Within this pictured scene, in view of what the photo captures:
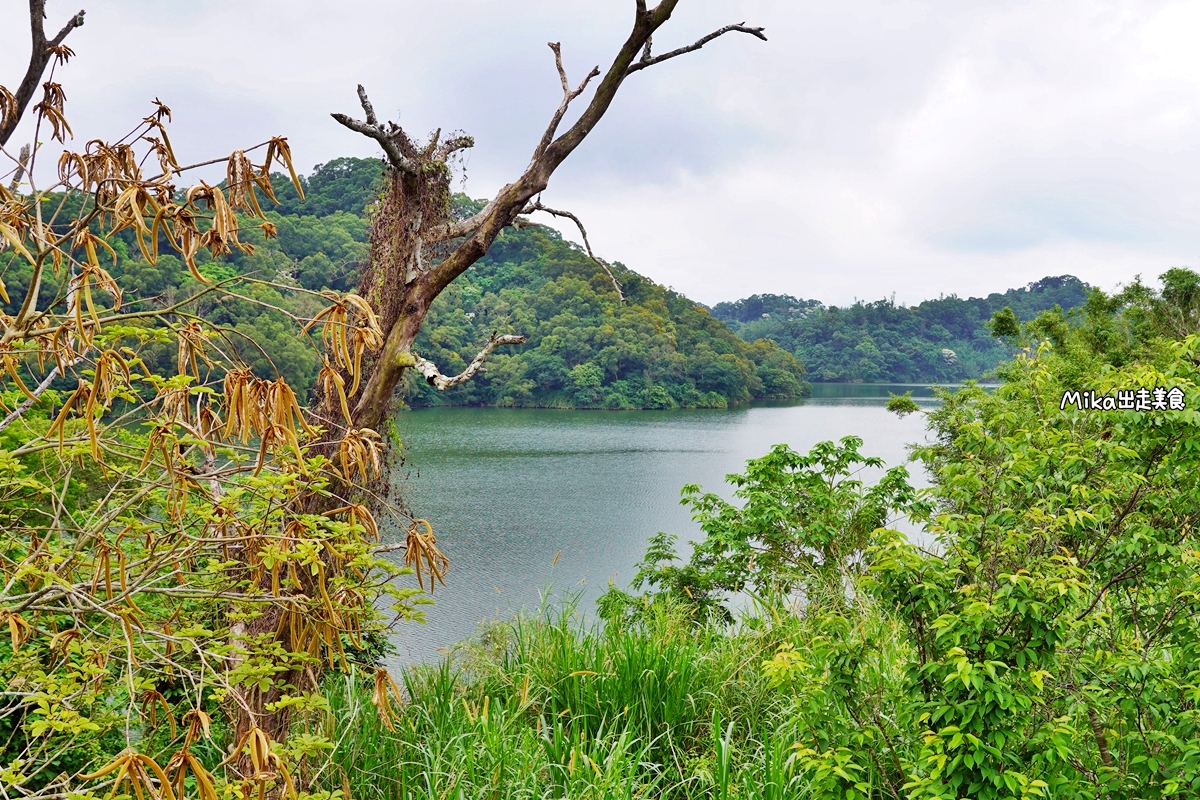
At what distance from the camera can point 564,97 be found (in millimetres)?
3580

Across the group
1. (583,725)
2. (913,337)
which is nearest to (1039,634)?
(583,725)

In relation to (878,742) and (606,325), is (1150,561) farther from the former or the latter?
(606,325)

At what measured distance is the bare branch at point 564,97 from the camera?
11.3 ft

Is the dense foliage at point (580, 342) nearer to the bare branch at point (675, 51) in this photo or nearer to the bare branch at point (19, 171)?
the bare branch at point (675, 51)

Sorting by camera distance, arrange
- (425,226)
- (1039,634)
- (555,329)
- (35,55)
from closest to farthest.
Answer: (1039,634) → (35,55) → (425,226) → (555,329)

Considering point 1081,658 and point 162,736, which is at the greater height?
point 1081,658

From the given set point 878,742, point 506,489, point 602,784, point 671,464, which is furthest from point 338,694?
point 671,464

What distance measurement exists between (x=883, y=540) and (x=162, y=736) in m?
2.68

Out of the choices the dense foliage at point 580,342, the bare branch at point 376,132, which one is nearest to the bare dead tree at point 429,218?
the bare branch at point 376,132

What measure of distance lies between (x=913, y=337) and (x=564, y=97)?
66.3 metres

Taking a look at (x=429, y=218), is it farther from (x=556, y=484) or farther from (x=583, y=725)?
(x=556, y=484)

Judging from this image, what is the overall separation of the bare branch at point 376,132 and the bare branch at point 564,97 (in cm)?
59

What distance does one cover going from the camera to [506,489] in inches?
653

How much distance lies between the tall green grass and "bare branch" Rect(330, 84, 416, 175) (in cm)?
203
